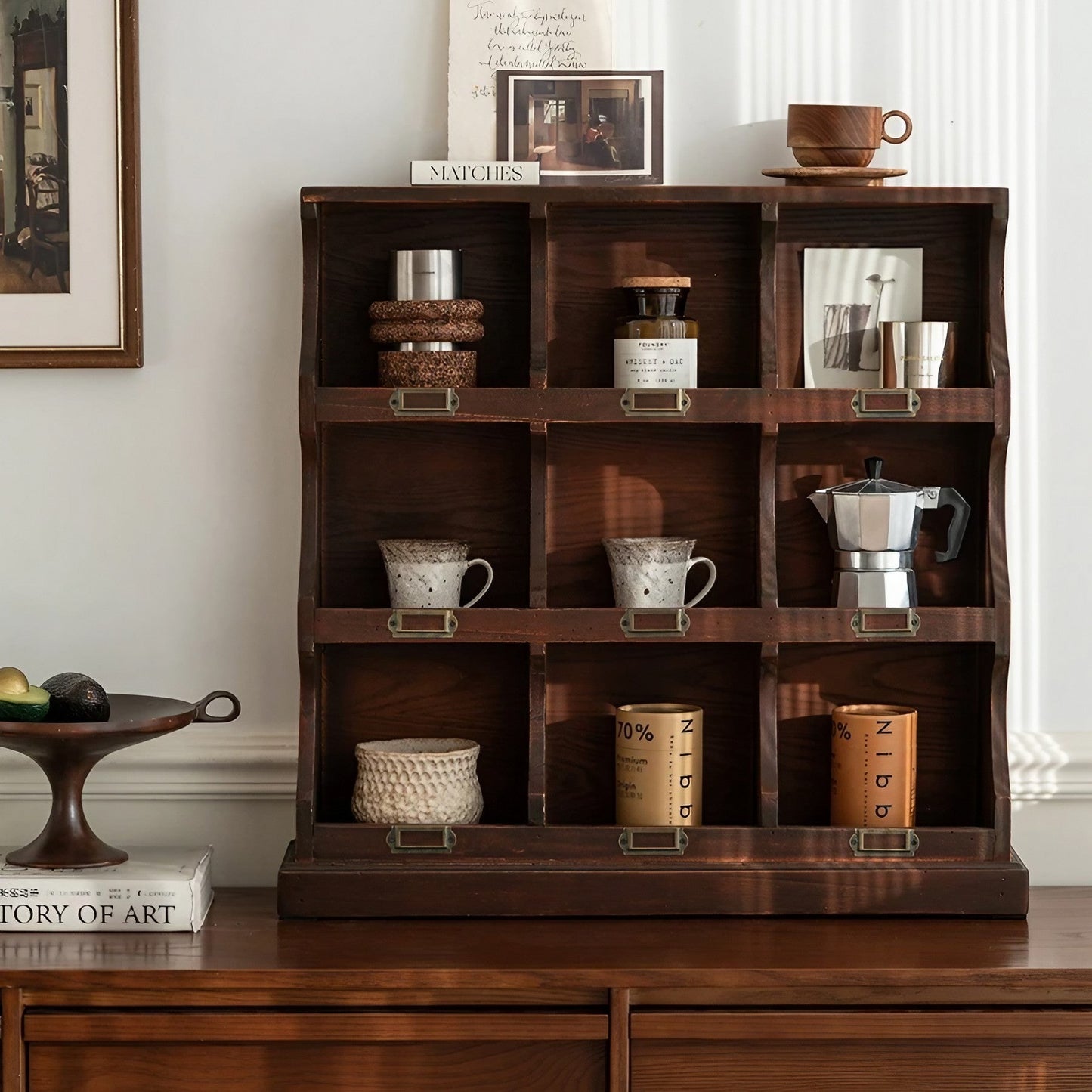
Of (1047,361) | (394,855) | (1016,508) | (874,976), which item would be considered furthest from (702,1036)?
(1047,361)

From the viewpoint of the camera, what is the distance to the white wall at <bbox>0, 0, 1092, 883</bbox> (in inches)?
76.9

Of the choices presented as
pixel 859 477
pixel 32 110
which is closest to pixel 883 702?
pixel 859 477

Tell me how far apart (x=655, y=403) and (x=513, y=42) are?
607 mm

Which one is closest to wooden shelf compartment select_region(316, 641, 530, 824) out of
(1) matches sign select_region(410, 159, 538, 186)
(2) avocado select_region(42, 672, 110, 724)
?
(2) avocado select_region(42, 672, 110, 724)

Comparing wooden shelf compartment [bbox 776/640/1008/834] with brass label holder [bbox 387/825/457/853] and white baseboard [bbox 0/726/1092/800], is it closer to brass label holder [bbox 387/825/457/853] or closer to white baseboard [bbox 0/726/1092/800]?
white baseboard [bbox 0/726/1092/800]

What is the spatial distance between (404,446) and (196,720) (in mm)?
487

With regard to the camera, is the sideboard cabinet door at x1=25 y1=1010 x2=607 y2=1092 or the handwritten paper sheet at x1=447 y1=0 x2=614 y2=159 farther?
the handwritten paper sheet at x1=447 y1=0 x2=614 y2=159

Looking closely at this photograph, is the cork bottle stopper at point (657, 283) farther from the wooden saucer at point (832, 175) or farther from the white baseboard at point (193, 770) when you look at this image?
the white baseboard at point (193, 770)

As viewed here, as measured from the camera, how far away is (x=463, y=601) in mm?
1928

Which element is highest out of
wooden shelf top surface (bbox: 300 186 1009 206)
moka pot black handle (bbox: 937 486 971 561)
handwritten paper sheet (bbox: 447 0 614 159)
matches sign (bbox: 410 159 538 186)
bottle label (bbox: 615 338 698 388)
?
handwritten paper sheet (bbox: 447 0 614 159)

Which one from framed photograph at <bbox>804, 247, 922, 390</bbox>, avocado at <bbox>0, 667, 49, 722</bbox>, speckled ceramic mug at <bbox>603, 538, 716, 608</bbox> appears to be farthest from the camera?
framed photograph at <bbox>804, 247, 922, 390</bbox>

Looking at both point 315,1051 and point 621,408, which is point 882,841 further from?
point 315,1051

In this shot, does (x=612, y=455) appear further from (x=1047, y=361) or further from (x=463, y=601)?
(x=1047, y=361)

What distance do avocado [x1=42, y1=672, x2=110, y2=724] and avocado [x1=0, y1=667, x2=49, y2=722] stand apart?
0.01 metres
